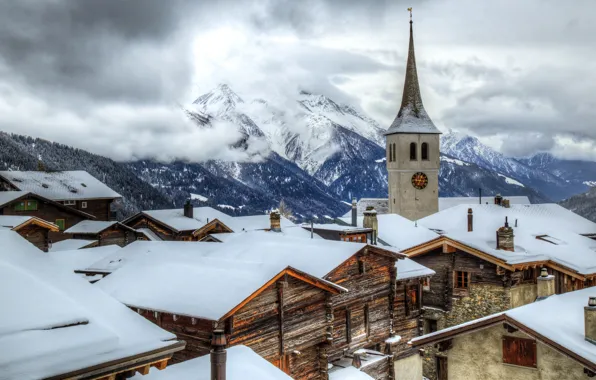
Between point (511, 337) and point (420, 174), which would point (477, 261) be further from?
point (420, 174)

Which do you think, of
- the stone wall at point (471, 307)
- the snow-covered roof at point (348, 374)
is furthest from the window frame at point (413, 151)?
the snow-covered roof at point (348, 374)

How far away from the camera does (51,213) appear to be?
58.8 metres

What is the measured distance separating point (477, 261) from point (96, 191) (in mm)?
51764

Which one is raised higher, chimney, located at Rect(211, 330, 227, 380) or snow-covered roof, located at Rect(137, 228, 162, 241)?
chimney, located at Rect(211, 330, 227, 380)

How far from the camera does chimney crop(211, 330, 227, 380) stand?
10.8 metres

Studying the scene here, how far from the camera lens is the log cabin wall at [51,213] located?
55656 mm

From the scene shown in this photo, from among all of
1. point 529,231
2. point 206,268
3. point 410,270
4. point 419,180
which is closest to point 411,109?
point 419,180

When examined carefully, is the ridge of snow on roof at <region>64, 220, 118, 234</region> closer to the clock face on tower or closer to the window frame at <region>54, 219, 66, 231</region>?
the window frame at <region>54, 219, 66, 231</region>

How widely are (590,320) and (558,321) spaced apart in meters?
1.45

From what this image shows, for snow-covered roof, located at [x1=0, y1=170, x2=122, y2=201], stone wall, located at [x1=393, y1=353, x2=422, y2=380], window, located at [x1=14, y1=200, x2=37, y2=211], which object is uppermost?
snow-covered roof, located at [x1=0, y1=170, x2=122, y2=201]

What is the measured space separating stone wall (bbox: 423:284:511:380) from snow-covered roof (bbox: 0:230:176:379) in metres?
24.8

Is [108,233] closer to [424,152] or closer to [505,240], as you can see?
[505,240]

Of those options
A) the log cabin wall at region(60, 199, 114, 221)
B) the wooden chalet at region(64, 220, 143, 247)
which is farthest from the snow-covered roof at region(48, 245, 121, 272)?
the log cabin wall at region(60, 199, 114, 221)

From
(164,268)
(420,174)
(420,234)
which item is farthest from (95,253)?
(420,174)
